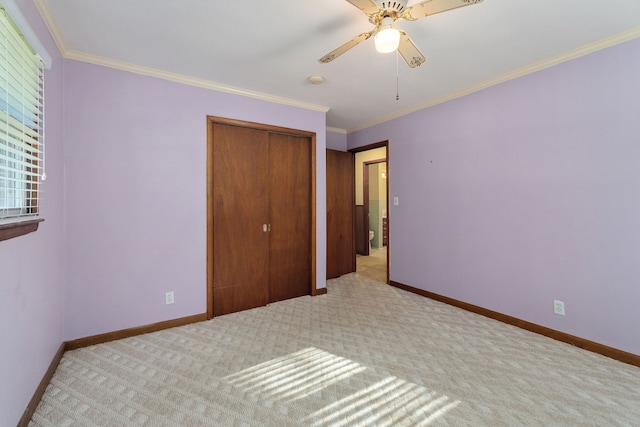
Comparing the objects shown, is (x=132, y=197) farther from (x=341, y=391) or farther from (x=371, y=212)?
(x=371, y=212)

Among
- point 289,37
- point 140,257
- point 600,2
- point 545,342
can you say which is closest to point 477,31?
point 600,2

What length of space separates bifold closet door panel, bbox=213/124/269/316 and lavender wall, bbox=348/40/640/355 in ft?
6.67

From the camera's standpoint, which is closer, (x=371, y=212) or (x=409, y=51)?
(x=409, y=51)

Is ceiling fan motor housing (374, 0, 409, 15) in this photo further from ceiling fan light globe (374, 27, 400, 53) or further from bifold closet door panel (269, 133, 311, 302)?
bifold closet door panel (269, 133, 311, 302)

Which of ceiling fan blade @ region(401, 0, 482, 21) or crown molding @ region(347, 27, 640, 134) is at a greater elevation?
crown molding @ region(347, 27, 640, 134)

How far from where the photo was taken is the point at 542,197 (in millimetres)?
2602

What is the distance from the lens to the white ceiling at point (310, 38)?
185cm

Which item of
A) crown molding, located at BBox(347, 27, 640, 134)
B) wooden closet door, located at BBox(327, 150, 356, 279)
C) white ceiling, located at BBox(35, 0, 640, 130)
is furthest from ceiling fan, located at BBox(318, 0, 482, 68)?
wooden closet door, located at BBox(327, 150, 356, 279)

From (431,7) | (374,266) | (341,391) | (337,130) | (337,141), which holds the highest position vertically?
(337,130)

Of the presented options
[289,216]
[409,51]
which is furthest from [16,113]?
[289,216]

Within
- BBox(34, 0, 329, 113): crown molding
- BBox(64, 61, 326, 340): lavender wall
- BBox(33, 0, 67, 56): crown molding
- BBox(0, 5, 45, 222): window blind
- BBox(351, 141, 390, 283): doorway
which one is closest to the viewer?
BBox(0, 5, 45, 222): window blind

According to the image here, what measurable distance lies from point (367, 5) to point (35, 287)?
2.52 m

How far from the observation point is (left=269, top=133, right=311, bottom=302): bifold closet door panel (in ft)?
11.4

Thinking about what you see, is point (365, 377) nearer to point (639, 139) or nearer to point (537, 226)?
point (537, 226)
